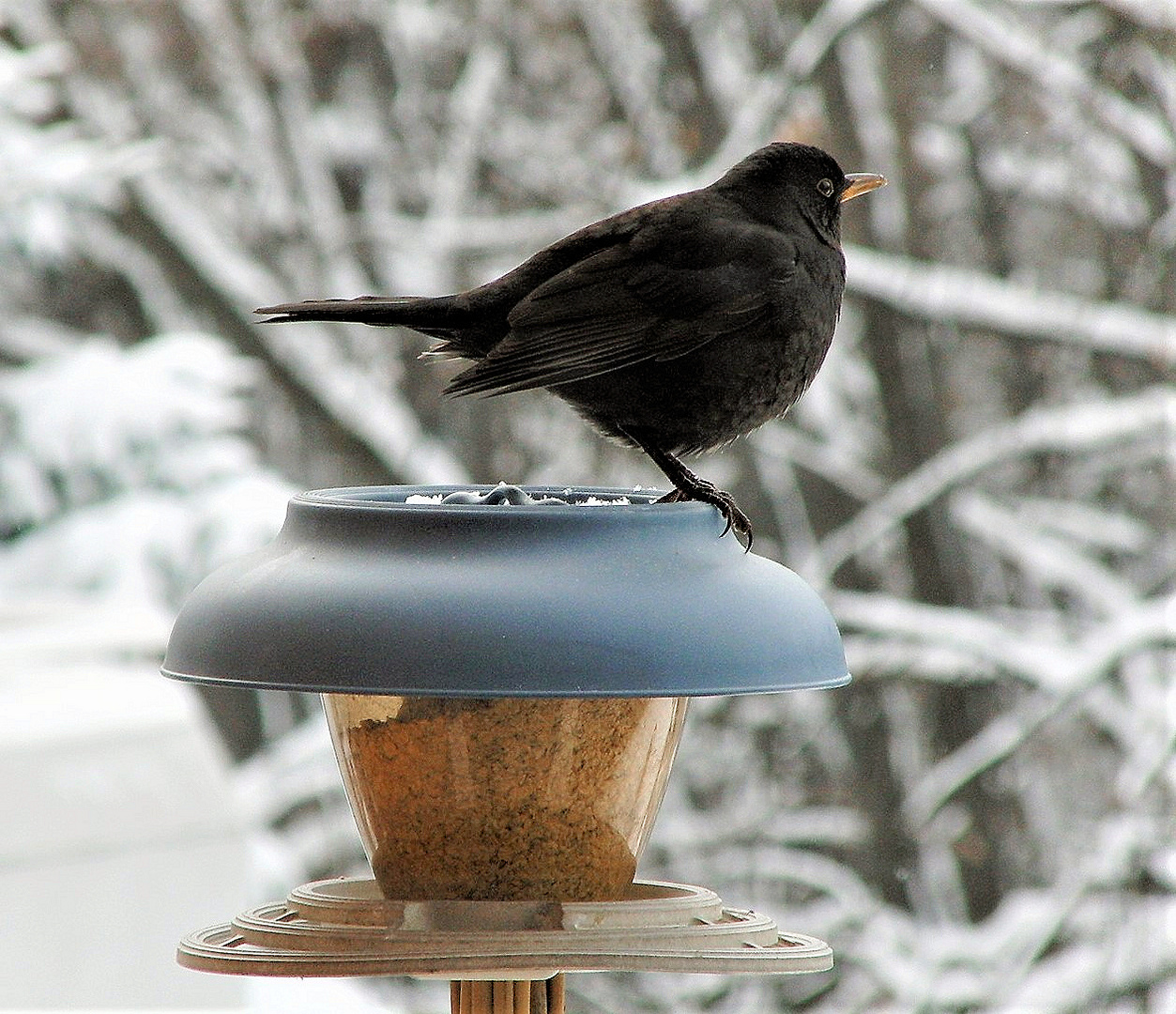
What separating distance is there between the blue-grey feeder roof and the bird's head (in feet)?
2.20

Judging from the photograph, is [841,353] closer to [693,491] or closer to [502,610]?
[693,491]

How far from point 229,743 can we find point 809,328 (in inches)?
170

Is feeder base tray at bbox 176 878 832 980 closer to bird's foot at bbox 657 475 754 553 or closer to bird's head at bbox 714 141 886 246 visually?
bird's foot at bbox 657 475 754 553

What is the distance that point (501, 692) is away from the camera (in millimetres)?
1301

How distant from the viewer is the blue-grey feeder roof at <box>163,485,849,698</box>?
1.32 meters

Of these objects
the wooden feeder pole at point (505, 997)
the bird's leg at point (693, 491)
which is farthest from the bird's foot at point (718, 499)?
the wooden feeder pole at point (505, 997)

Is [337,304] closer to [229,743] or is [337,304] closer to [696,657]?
[696,657]

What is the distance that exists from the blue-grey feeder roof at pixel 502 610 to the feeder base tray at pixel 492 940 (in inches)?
9.4

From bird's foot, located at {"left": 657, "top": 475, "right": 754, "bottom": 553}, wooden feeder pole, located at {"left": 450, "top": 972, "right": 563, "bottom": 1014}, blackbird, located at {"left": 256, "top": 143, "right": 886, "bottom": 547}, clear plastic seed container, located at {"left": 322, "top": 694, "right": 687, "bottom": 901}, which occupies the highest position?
blackbird, located at {"left": 256, "top": 143, "right": 886, "bottom": 547}

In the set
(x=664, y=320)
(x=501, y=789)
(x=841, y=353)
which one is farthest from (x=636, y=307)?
(x=841, y=353)

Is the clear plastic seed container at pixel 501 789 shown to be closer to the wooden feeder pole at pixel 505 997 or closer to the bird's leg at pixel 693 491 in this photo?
the wooden feeder pole at pixel 505 997

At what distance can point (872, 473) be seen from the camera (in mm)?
5684

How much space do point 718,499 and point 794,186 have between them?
0.54 m

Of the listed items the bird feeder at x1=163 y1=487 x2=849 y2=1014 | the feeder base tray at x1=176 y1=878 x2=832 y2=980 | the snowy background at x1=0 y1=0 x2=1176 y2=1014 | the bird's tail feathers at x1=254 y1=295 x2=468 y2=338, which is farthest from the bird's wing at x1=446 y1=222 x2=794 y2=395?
the snowy background at x1=0 y1=0 x2=1176 y2=1014
